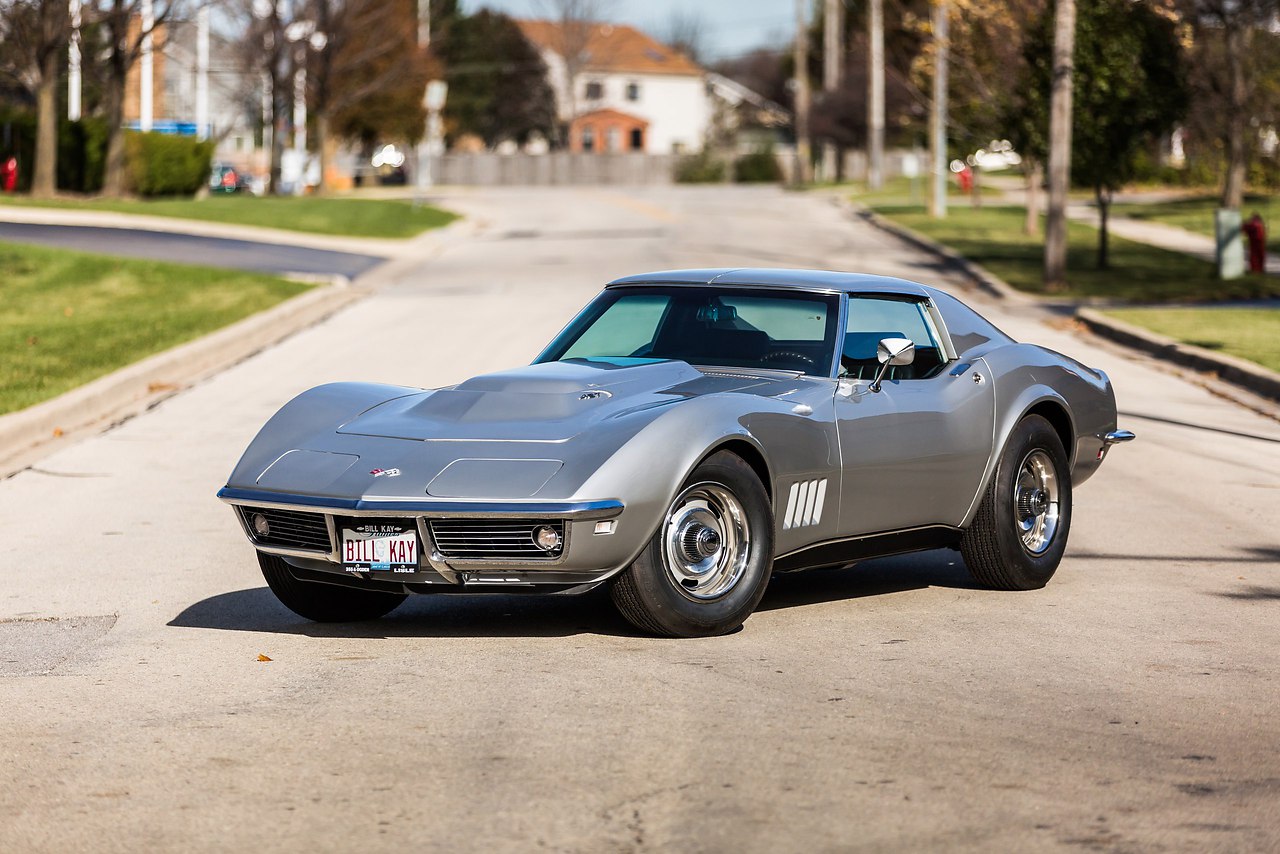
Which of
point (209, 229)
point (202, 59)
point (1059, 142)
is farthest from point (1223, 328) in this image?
point (202, 59)

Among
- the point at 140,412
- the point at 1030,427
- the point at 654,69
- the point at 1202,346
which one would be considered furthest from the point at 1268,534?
the point at 654,69

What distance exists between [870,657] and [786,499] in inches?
29.3

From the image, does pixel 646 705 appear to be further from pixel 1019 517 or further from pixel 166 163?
pixel 166 163

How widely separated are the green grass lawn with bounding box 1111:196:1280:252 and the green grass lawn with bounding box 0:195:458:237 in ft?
57.1

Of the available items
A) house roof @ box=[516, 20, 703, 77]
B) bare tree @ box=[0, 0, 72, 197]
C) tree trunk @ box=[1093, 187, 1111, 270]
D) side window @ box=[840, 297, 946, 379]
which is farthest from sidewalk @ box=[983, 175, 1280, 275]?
house roof @ box=[516, 20, 703, 77]

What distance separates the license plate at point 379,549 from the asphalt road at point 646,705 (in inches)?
14.0

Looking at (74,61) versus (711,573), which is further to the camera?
(74,61)

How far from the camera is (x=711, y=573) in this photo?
7.04 meters

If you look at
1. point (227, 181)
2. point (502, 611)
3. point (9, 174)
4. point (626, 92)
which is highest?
point (626, 92)

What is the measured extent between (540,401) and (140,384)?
1002 centimetres

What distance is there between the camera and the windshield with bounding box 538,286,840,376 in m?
7.90

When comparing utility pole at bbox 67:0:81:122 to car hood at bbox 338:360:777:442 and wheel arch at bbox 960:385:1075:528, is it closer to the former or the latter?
wheel arch at bbox 960:385:1075:528

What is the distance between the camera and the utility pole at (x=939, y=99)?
127 ft

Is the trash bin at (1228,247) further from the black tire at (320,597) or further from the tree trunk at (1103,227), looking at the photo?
the black tire at (320,597)
